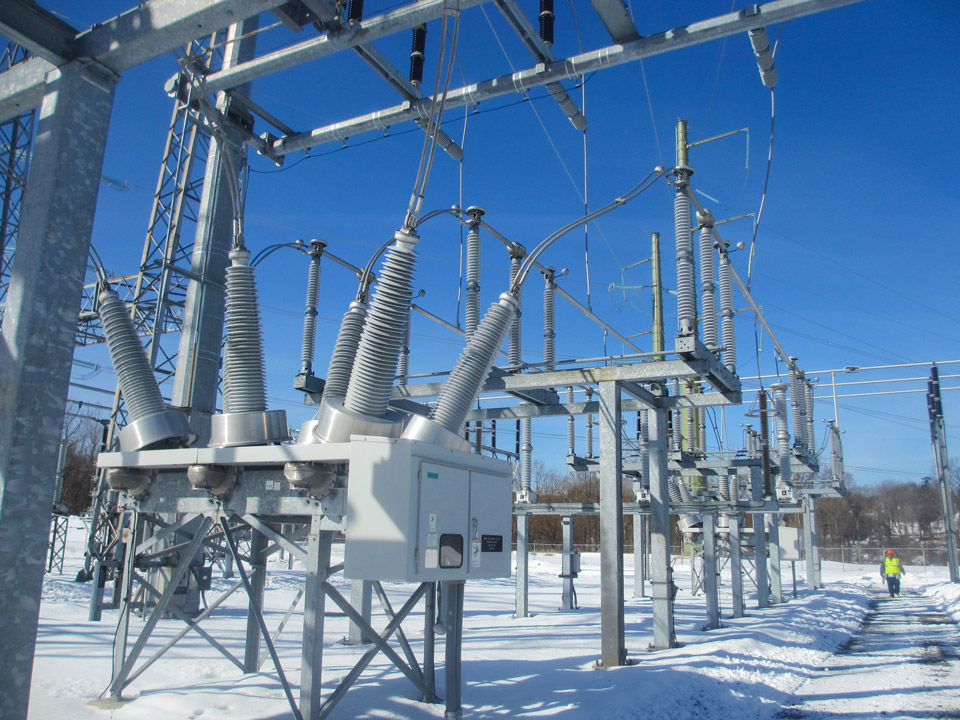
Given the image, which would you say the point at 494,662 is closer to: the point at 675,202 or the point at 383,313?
the point at 383,313

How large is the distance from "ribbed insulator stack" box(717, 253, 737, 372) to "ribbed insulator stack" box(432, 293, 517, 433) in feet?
12.6

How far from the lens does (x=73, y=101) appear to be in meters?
4.77

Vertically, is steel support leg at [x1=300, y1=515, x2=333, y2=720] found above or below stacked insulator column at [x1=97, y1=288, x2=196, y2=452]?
below

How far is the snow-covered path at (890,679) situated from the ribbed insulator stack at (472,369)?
488 cm

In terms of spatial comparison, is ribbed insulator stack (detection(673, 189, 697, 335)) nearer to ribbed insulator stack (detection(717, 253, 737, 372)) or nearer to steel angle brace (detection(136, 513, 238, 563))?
ribbed insulator stack (detection(717, 253, 737, 372))

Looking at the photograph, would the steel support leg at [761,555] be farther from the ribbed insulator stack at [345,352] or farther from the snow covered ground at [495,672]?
the ribbed insulator stack at [345,352]

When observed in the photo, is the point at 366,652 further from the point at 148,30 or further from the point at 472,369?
the point at 148,30

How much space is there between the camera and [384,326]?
5.65 meters

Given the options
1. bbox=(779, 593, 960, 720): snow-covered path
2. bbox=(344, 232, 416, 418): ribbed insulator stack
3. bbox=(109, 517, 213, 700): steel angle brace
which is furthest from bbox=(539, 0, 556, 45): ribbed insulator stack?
bbox=(779, 593, 960, 720): snow-covered path

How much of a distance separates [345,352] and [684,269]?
13.1 ft

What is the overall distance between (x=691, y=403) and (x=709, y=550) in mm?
5702

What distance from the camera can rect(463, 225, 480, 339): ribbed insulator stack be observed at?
9.78 meters

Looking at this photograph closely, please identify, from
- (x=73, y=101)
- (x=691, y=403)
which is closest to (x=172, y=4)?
(x=73, y=101)

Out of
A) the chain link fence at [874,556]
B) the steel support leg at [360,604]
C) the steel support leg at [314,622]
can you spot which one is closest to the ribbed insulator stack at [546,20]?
the steel support leg at [314,622]
